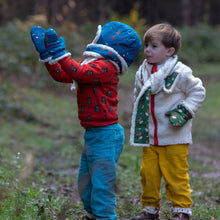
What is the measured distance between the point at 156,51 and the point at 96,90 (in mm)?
769

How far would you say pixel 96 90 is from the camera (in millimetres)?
3361

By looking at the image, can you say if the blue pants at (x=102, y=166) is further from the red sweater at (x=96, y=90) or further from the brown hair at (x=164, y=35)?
the brown hair at (x=164, y=35)

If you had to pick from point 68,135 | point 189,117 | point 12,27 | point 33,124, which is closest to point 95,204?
point 189,117

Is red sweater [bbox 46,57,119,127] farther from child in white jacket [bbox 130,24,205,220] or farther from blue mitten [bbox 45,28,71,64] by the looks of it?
child in white jacket [bbox 130,24,205,220]

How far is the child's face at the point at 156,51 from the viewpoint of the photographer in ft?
12.2

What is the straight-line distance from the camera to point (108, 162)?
11.1ft

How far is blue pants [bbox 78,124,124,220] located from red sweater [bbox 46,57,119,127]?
0.10 m

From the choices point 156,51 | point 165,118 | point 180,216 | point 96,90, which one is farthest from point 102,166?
point 156,51

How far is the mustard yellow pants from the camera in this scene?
3.69 m

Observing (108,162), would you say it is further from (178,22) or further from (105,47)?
(178,22)

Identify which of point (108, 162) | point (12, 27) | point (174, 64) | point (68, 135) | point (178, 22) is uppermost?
point (178, 22)

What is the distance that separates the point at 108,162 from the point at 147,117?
0.64m

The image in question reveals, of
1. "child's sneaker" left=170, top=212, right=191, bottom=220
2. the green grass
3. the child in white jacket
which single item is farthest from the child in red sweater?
"child's sneaker" left=170, top=212, right=191, bottom=220

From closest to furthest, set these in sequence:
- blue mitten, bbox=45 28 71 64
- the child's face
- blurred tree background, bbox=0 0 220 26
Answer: blue mitten, bbox=45 28 71 64 < the child's face < blurred tree background, bbox=0 0 220 26
